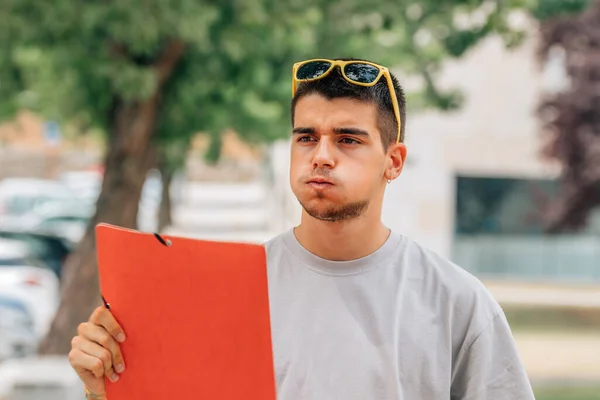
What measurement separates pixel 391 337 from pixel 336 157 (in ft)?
1.26

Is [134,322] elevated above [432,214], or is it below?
below

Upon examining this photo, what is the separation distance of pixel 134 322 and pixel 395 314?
1.75 feet

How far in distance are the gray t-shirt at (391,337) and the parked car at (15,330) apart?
30.6 feet

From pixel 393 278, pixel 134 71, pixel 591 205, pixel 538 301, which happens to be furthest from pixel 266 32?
pixel 538 301

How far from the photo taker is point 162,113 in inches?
417

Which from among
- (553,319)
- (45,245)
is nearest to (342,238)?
(45,245)

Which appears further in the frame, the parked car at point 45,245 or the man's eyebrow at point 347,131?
the parked car at point 45,245

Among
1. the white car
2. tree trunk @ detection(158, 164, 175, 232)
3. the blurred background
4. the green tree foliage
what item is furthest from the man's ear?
tree trunk @ detection(158, 164, 175, 232)

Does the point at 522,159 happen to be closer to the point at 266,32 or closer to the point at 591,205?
the point at 591,205

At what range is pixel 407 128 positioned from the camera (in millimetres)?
2428

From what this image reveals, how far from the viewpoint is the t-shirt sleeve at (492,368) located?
1.98 m

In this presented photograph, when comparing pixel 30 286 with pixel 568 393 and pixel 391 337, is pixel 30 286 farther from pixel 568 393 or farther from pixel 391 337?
pixel 391 337

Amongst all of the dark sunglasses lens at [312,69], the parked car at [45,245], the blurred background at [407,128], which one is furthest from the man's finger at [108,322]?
the parked car at [45,245]

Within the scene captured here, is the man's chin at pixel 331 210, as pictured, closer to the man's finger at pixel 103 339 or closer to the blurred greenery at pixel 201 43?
the man's finger at pixel 103 339
